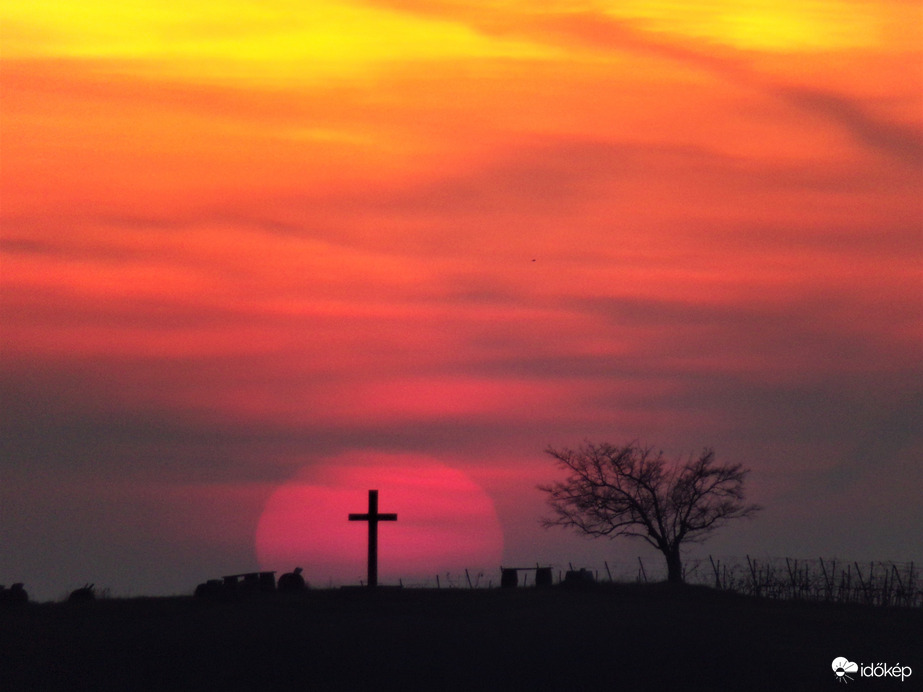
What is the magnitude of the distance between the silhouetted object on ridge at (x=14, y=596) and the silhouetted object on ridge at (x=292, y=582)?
23.9 feet

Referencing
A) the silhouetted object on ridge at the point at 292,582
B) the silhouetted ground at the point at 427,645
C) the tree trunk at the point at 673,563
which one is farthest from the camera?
the tree trunk at the point at 673,563

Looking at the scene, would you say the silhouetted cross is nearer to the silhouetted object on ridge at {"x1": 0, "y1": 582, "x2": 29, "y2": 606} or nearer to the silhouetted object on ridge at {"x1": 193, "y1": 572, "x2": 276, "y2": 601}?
the silhouetted object on ridge at {"x1": 193, "y1": 572, "x2": 276, "y2": 601}

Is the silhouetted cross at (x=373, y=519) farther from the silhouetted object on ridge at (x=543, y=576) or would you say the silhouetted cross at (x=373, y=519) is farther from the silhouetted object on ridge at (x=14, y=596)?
the silhouetted object on ridge at (x=14, y=596)

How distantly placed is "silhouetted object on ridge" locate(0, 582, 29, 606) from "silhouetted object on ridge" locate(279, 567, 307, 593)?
7292mm

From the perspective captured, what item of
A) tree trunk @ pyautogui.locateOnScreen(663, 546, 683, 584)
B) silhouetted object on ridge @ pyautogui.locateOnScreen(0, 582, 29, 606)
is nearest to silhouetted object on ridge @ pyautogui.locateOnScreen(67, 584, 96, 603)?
silhouetted object on ridge @ pyautogui.locateOnScreen(0, 582, 29, 606)

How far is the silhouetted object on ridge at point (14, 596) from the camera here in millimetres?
34969

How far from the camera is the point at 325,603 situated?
3456 centimetres

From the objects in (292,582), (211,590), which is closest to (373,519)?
(292,582)

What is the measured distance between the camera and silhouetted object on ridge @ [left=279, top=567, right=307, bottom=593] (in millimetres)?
38625

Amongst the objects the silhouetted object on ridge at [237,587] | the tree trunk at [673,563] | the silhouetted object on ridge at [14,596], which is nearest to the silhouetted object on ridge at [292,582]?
the silhouetted object on ridge at [237,587]

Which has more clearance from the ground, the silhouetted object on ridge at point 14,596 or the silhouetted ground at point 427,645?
the silhouetted object on ridge at point 14,596

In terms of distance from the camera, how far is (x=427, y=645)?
2895cm

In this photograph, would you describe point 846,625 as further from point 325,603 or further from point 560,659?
point 325,603

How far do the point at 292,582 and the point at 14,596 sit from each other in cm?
808
